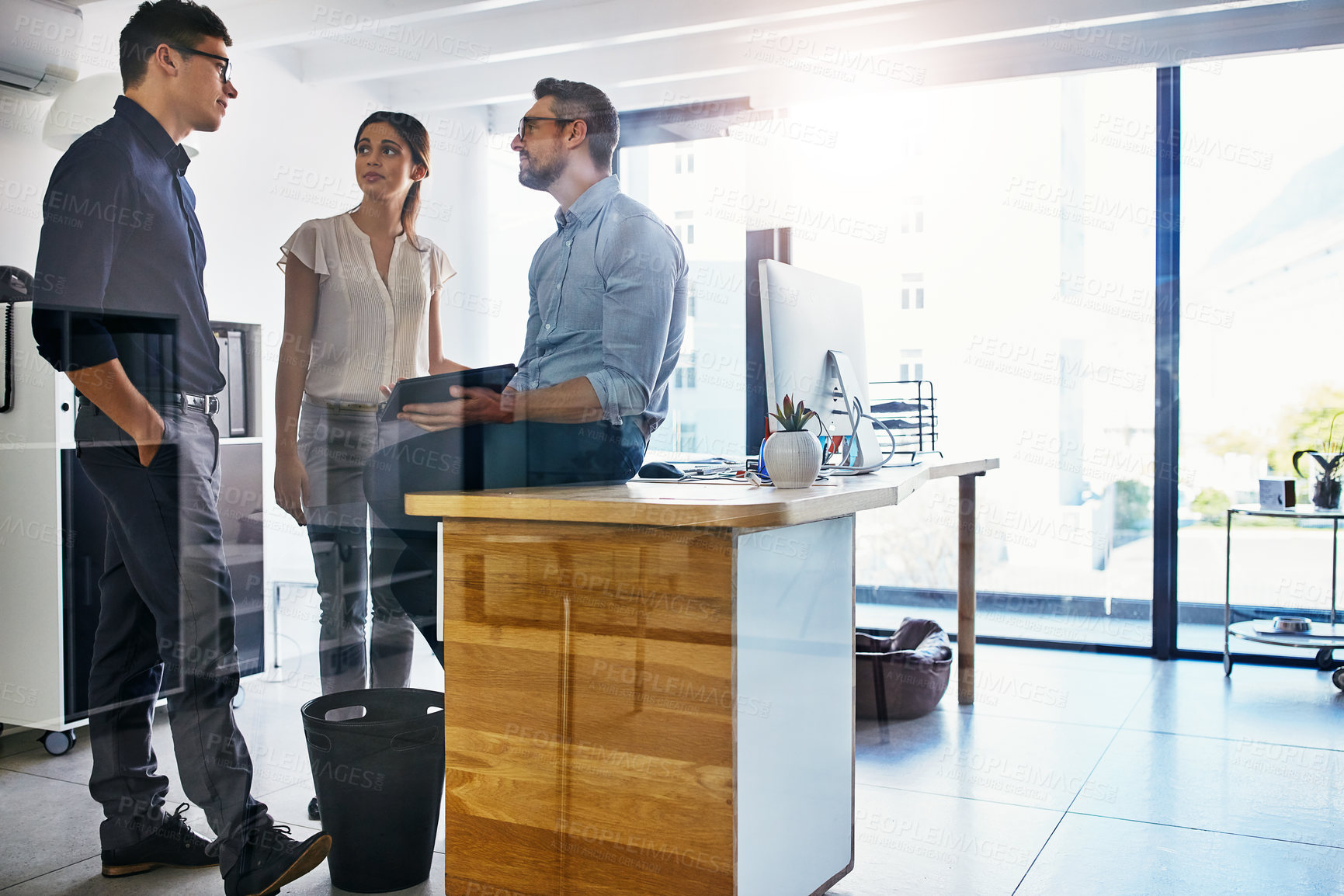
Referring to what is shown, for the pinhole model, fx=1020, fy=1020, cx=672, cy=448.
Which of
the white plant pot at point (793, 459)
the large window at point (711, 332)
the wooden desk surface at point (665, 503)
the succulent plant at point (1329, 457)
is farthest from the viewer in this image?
the large window at point (711, 332)

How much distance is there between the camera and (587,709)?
1.66 metres

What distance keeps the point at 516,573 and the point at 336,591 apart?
1049 millimetres

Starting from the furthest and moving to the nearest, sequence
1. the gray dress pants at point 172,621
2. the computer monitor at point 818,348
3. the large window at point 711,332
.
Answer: the large window at point 711,332, the computer monitor at point 818,348, the gray dress pants at point 172,621

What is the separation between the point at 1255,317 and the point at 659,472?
2.95 m

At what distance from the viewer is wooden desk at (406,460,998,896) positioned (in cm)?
158

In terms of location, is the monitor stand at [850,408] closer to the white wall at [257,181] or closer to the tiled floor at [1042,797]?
the tiled floor at [1042,797]

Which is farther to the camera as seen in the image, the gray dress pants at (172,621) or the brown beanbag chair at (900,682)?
the brown beanbag chair at (900,682)

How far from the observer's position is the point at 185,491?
2.06 m

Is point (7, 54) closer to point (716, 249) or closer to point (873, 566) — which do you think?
point (716, 249)

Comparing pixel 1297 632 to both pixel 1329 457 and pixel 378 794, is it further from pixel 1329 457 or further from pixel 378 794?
pixel 378 794

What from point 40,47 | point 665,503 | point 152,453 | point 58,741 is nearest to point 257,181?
point 40,47

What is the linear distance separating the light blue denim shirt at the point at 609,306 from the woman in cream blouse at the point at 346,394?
17.5 inches

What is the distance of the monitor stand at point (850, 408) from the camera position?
244 cm

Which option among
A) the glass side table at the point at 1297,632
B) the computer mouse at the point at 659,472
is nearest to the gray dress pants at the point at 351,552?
the computer mouse at the point at 659,472
